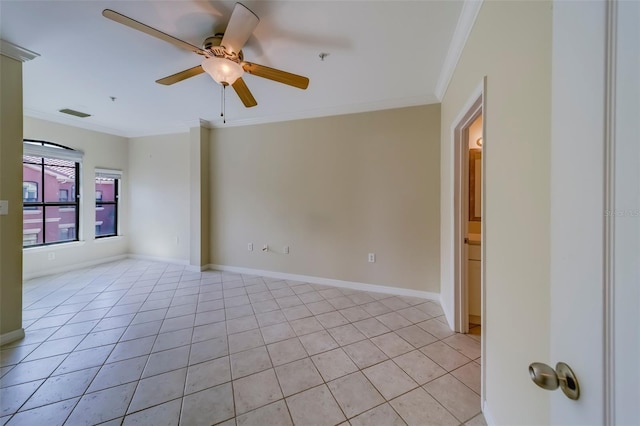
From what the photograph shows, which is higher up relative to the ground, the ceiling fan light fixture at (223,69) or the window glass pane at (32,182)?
the ceiling fan light fixture at (223,69)

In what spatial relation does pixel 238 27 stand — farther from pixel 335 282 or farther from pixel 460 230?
pixel 335 282

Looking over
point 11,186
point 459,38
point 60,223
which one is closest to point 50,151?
point 60,223

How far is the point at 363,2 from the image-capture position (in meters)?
1.63

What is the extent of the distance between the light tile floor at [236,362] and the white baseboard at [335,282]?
0.12 metres

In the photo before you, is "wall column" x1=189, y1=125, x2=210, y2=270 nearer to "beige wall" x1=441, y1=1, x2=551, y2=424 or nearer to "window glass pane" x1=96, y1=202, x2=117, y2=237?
"window glass pane" x1=96, y1=202, x2=117, y2=237

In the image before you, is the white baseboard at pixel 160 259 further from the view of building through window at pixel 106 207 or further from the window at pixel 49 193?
the window at pixel 49 193

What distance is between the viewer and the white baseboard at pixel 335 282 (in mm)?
3154

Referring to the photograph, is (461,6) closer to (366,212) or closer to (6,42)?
(366,212)

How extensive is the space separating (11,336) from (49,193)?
2.93 m

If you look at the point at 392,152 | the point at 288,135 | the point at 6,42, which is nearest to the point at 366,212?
the point at 392,152

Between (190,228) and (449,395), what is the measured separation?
14.1ft

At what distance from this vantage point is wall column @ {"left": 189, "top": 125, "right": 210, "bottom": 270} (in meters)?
4.15

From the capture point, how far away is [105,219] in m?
4.79

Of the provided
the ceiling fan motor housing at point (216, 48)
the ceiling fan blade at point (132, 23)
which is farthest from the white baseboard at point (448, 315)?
the ceiling fan blade at point (132, 23)
